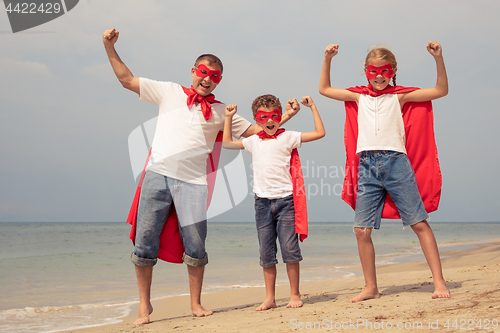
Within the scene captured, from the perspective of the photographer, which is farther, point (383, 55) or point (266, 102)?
point (266, 102)

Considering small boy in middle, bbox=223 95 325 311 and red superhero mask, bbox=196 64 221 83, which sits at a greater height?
red superhero mask, bbox=196 64 221 83

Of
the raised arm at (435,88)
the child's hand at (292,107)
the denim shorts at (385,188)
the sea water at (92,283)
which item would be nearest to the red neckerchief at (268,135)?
the child's hand at (292,107)

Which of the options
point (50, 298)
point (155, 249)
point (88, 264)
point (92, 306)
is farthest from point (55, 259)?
point (155, 249)

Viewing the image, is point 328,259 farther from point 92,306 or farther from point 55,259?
point 55,259

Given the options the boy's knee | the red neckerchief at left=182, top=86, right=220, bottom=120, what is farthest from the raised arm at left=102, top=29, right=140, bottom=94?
the boy's knee

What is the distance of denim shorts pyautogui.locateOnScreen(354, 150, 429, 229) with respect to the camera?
3016mm

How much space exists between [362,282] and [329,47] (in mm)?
3328

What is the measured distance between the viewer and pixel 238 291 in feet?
17.8

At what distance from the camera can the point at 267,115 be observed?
11.3 feet

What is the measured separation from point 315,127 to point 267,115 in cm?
44

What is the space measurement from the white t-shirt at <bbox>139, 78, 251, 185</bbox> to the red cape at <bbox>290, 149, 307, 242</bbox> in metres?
0.74

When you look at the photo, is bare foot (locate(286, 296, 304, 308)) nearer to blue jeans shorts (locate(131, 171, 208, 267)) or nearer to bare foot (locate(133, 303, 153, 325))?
blue jeans shorts (locate(131, 171, 208, 267))

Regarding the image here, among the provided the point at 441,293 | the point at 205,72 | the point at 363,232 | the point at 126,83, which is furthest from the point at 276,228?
the point at 126,83

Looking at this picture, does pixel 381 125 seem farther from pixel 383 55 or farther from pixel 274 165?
pixel 274 165
